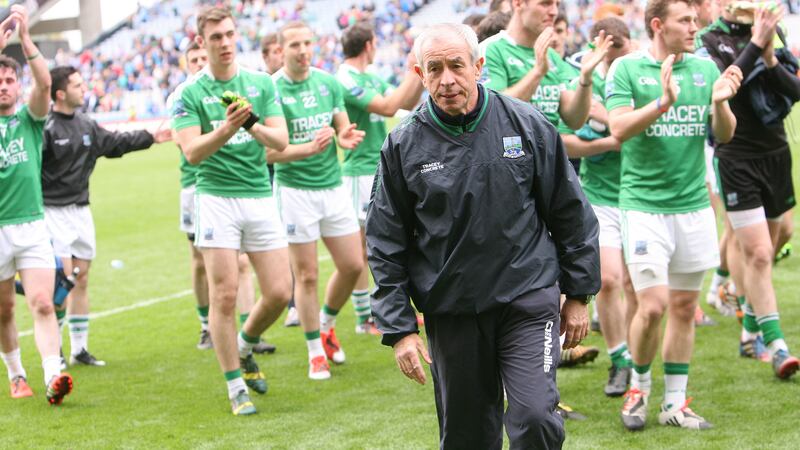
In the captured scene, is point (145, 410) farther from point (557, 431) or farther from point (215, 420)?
point (557, 431)

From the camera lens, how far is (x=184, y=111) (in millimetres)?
7113

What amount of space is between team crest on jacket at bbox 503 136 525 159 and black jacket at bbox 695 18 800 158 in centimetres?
360

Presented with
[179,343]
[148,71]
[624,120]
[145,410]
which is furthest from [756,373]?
[148,71]

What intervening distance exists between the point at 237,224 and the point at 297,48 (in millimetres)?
1829

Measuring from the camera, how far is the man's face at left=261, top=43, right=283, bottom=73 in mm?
10141

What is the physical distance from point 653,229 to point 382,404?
2.15 metres

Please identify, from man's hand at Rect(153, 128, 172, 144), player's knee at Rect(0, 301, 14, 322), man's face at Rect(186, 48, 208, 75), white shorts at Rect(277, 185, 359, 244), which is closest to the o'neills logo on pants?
white shorts at Rect(277, 185, 359, 244)

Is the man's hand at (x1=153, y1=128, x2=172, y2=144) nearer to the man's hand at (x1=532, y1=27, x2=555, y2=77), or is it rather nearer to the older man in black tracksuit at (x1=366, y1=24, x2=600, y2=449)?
the man's hand at (x1=532, y1=27, x2=555, y2=77)

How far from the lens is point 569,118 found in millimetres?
7125

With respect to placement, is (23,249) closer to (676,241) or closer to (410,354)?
(410,354)

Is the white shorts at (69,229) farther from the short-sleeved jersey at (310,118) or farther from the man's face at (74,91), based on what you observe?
the short-sleeved jersey at (310,118)

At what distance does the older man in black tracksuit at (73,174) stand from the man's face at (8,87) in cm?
115

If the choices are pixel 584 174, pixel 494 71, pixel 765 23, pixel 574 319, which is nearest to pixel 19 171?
pixel 494 71

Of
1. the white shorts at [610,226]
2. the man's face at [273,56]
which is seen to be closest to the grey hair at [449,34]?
the white shorts at [610,226]
